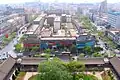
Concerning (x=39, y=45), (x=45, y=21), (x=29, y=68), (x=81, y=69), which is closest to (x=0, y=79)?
(x=29, y=68)

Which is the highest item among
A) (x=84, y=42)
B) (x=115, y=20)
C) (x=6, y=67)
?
(x=6, y=67)

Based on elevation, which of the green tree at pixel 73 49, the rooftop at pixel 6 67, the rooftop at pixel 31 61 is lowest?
the green tree at pixel 73 49

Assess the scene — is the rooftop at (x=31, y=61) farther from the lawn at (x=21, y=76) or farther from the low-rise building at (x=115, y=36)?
the low-rise building at (x=115, y=36)

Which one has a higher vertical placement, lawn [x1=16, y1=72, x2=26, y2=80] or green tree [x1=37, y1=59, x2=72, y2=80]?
green tree [x1=37, y1=59, x2=72, y2=80]

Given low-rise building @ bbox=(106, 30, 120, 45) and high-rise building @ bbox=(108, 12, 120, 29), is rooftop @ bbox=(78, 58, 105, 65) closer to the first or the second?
low-rise building @ bbox=(106, 30, 120, 45)

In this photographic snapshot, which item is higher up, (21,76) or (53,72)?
(53,72)

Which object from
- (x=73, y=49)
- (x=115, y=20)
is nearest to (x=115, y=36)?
(x=73, y=49)

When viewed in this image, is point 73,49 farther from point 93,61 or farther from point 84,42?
point 93,61

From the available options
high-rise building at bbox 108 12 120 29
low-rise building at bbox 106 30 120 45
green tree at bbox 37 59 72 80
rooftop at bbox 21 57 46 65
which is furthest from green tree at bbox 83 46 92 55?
high-rise building at bbox 108 12 120 29

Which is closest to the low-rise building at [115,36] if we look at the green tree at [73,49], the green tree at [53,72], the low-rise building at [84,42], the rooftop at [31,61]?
the low-rise building at [84,42]

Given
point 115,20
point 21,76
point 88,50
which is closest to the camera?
point 21,76

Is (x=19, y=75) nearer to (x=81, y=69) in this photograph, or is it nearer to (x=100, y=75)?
(x=81, y=69)
